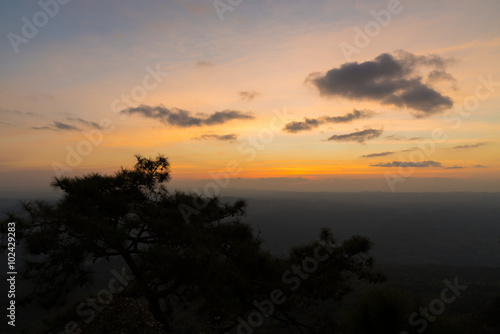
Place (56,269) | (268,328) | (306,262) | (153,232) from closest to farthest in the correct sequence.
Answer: (56,269), (153,232), (306,262), (268,328)


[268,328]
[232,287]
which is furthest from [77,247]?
[268,328]

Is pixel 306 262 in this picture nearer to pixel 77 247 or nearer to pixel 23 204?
pixel 77 247

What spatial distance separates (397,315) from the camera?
17.2 feet

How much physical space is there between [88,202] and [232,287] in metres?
5.84

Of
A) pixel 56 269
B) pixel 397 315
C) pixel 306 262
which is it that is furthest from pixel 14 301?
pixel 397 315

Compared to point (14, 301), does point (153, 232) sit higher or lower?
higher

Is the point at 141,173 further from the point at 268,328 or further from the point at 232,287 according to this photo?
the point at 268,328

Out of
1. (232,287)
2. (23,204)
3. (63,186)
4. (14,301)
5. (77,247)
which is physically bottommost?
(14,301)

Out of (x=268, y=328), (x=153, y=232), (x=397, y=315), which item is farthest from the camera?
(x=268, y=328)

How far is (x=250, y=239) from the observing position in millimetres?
11859

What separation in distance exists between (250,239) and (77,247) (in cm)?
648

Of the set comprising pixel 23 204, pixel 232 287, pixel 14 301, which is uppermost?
pixel 23 204

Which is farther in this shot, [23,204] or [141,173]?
[141,173]

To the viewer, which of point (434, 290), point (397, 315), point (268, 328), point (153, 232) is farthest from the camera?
point (434, 290)
